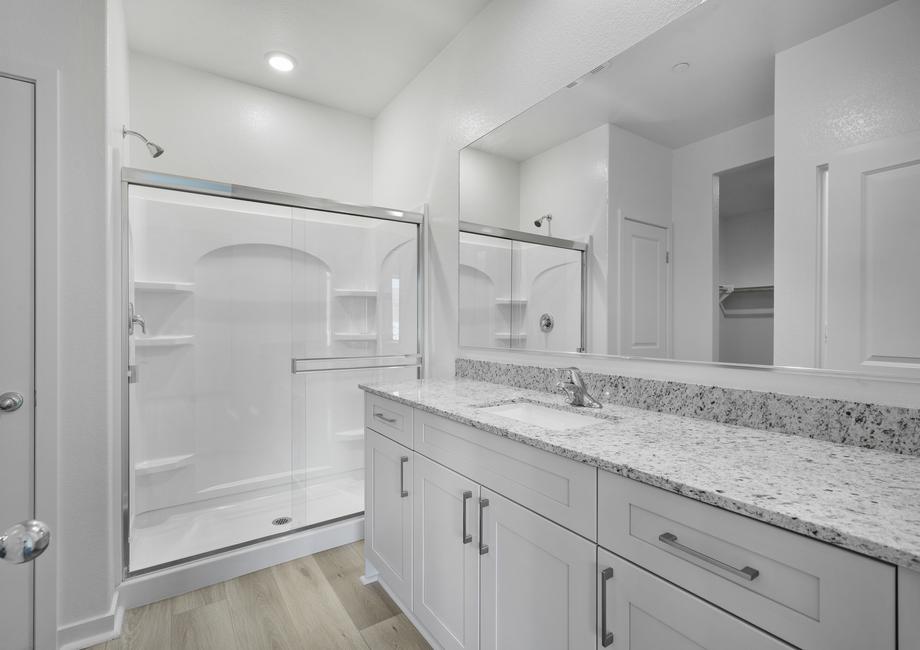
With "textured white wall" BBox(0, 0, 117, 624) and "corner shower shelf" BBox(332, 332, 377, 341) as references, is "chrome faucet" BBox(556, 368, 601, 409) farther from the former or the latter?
"textured white wall" BBox(0, 0, 117, 624)

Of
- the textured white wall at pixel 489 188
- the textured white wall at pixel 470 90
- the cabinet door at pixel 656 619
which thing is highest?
the textured white wall at pixel 470 90

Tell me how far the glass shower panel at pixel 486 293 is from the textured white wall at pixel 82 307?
4.92ft

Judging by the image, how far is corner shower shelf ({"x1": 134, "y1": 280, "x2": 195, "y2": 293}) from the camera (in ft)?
6.86

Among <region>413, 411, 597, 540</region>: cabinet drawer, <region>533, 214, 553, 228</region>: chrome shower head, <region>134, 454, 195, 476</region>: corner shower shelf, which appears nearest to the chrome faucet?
<region>413, 411, 597, 540</region>: cabinet drawer

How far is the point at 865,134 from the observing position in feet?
3.17

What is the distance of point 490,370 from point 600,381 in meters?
0.65

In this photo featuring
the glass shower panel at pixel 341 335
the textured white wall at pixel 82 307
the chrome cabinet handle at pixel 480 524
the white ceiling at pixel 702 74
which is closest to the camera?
the white ceiling at pixel 702 74

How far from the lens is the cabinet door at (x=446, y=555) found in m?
1.28

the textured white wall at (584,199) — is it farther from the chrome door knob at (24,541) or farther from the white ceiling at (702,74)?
the chrome door knob at (24,541)

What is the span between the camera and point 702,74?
129 centimetres

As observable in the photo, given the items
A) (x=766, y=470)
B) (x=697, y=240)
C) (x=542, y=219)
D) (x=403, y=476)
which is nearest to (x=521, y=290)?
(x=542, y=219)

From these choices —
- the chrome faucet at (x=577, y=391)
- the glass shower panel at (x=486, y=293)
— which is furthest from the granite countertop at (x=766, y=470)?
the glass shower panel at (x=486, y=293)

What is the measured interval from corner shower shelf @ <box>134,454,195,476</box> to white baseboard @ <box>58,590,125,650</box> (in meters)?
0.63

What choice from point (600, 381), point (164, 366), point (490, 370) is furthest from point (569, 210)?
point (164, 366)
